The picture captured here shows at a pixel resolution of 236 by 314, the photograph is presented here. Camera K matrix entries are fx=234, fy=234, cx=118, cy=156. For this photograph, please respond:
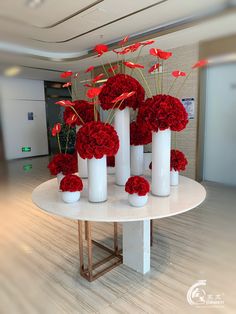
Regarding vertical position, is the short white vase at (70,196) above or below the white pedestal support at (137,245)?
above

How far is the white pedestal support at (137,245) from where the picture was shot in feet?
6.18

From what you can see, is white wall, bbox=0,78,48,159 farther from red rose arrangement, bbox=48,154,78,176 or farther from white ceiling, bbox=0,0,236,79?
red rose arrangement, bbox=48,154,78,176

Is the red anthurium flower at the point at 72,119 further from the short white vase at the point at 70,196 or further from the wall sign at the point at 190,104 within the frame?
the wall sign at the point at 190,104

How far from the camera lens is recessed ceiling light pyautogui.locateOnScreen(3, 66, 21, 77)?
6461 mm

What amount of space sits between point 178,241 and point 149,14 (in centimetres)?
313

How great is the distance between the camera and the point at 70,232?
276cm

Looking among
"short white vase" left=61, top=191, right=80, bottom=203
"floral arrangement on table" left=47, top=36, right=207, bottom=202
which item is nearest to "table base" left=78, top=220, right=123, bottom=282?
"short white vase" left=61, top=191, right=80, bottom=203

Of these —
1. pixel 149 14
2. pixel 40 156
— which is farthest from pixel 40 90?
pixel 149 14

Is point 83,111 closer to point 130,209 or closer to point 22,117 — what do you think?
point 130,209

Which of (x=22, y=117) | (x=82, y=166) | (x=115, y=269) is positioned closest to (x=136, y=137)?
(x=82, y=166)

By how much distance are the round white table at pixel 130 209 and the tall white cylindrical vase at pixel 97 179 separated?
0.05 m

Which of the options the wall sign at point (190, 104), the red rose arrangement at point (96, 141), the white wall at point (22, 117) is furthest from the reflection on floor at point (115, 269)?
the white wall at point (22, 117)

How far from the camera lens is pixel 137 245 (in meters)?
1.93

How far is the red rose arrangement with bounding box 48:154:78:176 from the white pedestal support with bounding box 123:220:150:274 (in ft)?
2.23
